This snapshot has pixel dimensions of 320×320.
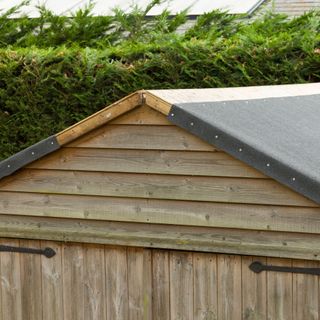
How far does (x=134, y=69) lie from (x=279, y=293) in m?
3.97

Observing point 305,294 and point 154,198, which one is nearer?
point 305,294

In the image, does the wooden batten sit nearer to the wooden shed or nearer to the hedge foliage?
the wooden shed

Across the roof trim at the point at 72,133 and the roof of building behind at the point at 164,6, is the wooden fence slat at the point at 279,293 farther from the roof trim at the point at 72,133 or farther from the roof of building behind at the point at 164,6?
the roof of building behind at the point at 164,6

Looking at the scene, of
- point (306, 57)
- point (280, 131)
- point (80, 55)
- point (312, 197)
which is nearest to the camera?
point (312, 197)

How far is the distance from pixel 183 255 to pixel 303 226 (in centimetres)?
81

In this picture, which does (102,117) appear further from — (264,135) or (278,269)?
(278,269)

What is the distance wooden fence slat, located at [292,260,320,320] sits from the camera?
544 cm

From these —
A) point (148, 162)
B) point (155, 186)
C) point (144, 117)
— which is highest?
point (144, 117)

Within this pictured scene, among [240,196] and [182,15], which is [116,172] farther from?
[182,15]

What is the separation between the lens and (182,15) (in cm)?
1089

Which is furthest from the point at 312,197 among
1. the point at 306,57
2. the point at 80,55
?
the point at 80,55

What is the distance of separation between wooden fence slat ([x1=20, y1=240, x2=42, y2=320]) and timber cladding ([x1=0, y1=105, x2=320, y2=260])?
0.13m

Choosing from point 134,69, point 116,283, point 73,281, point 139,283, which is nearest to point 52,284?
point 73,281

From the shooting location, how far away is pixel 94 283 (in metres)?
6.12
